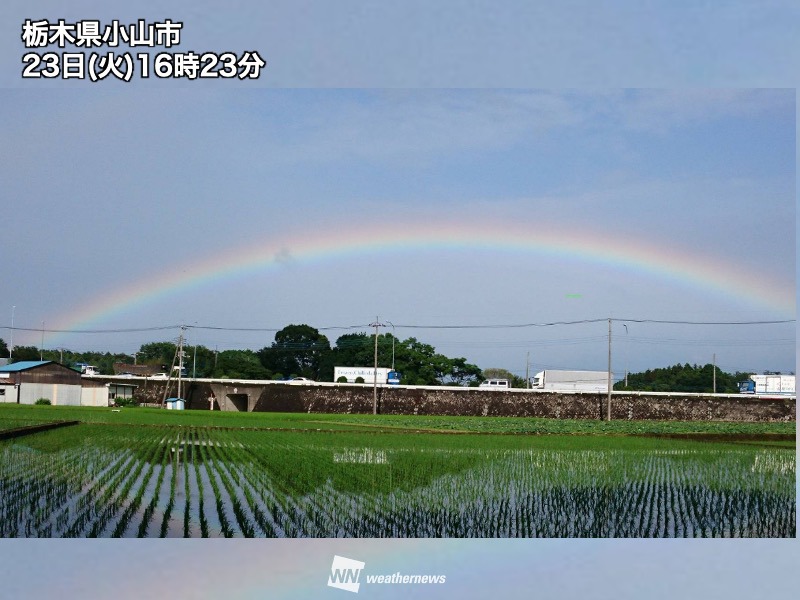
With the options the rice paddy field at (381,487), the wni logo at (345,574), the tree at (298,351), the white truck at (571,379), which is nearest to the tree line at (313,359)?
the tree at (298,351)

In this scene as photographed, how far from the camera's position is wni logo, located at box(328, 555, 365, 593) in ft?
24.0

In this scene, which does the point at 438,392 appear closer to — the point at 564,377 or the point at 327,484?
the point at 564,377

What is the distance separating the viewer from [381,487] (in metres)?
11.0

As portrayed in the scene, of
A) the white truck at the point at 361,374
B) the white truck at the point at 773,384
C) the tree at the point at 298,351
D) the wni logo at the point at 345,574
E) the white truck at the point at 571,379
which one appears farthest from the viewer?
the white truck at the point at 571,379

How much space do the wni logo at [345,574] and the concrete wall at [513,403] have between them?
90.8ft

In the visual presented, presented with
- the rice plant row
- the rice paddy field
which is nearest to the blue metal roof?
the rice paddy field

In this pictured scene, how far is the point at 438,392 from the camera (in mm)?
36219

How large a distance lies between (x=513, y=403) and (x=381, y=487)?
2454 centimetres

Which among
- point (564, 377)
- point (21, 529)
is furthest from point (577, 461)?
point (564, 377)

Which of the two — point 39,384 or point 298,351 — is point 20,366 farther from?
point 298,351

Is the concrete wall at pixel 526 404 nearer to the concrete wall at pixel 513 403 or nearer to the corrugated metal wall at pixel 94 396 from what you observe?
the concrete wall at pixel 513 403

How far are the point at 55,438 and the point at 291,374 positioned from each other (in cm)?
3091

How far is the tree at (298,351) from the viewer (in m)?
48.4

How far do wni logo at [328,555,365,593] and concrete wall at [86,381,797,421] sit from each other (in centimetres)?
2766
